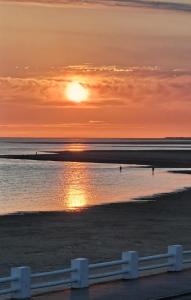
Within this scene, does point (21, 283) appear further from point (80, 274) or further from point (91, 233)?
point (91, 233)

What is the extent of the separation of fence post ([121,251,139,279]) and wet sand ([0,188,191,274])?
286 inches

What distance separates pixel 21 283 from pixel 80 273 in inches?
62.9

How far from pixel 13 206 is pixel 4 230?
13.0m

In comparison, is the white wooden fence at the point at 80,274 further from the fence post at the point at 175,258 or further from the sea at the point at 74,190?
the sea at the point at 74,190

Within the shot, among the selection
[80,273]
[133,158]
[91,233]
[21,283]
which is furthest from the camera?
[133,158]

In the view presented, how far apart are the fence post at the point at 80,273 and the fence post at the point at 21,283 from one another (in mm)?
1338

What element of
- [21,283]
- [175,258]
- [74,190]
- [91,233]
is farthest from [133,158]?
[21,283]

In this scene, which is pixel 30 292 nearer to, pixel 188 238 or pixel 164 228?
pixel 188 238

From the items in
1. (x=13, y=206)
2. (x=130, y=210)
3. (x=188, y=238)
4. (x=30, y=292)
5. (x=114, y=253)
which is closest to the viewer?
(x=30, y=292)

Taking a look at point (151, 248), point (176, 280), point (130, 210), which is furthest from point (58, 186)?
point (176, 280)

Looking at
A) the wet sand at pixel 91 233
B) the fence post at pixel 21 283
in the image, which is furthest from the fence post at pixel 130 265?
the wet sand at pixel 91 233

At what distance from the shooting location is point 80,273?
47.8ft

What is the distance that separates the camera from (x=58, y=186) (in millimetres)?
67375

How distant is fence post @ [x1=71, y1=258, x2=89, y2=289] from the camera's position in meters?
14.5
